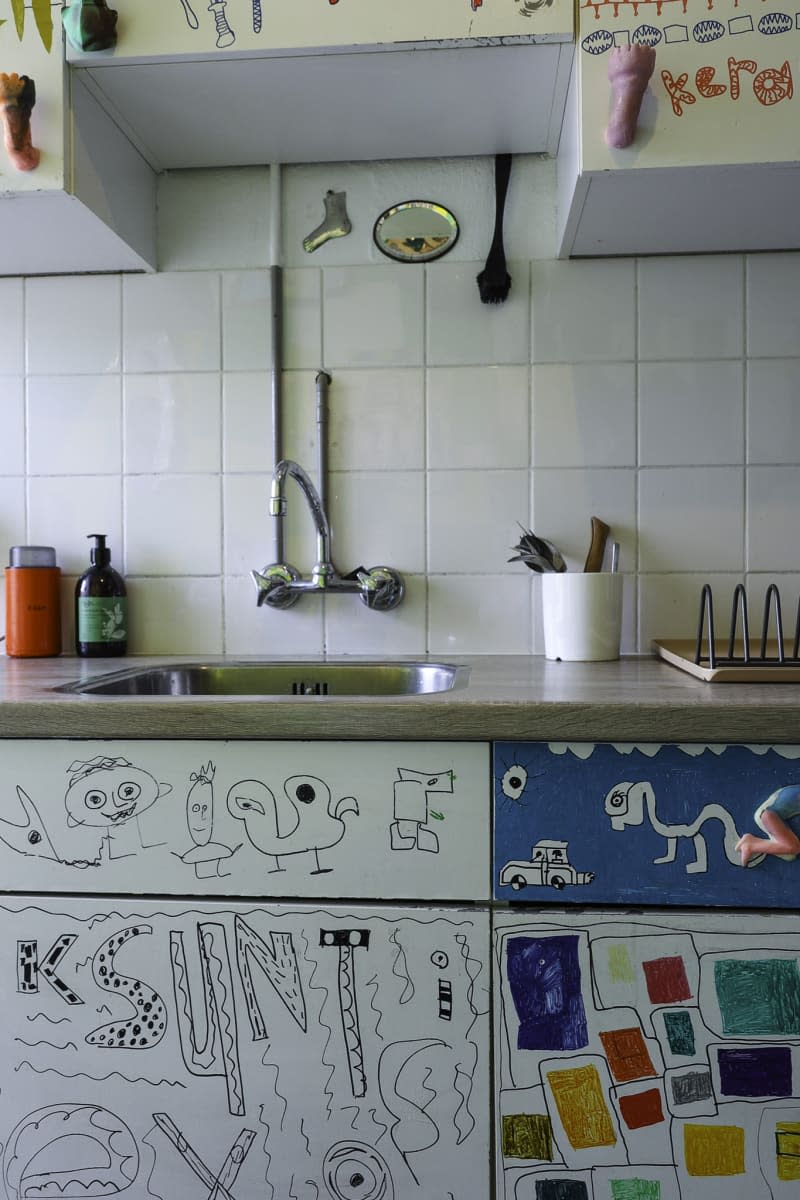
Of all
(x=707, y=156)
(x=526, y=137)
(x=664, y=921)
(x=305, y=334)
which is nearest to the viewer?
(x=664, y=921)

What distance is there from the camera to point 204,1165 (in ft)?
2.98

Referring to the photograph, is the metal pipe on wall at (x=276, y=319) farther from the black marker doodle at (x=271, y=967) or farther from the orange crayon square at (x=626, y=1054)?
the orange crayon square at (x=626, y=1054)

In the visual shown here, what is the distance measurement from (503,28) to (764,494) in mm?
778

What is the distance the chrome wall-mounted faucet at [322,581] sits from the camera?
139 cm

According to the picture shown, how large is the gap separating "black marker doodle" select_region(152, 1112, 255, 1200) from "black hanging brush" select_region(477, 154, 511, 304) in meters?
1.23

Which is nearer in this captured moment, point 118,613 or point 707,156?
point 707,156

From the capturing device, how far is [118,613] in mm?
1401

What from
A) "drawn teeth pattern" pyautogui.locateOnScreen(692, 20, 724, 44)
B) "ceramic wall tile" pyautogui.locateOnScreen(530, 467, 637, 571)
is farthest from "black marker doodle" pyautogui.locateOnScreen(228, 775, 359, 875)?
"drawn teeth pattern" pyautogui.locateOnScreen(692, 20, 724, 44)

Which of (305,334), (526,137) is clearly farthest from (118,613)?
(526,137)

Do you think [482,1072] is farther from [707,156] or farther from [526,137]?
[526,137]

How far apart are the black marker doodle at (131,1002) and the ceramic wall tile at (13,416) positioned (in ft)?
2.95

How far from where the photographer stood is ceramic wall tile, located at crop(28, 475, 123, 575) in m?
1.47

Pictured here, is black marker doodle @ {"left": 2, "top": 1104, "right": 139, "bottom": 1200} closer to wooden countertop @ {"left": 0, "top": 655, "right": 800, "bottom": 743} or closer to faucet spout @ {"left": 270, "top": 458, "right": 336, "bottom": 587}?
wooden countertop @ {"left": 0, "top": 655, "right": 800, "bottom": 743}

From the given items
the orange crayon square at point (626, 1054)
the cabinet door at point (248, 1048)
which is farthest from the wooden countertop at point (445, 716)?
the orange crayon square at point (626, 1054)
